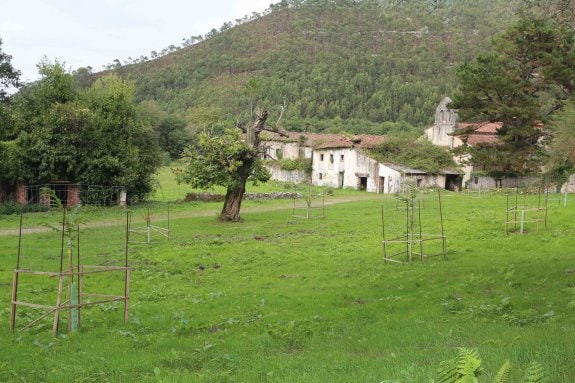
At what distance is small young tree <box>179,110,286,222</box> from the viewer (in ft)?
102

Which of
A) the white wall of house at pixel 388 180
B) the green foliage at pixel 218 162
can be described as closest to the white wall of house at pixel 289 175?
the white wall of house at pixel 388 180

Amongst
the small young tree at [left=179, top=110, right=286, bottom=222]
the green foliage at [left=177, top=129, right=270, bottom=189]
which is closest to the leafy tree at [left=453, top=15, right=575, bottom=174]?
the small young tree at [left=179, top=110, right=286, bottom=222]

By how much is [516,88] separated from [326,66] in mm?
100010

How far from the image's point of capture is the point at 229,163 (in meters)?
31.4

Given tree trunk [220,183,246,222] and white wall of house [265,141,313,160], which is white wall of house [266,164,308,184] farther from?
tree trunk [220,183,246,222]

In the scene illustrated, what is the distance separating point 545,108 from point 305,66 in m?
94.5

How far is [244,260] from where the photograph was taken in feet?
66.4

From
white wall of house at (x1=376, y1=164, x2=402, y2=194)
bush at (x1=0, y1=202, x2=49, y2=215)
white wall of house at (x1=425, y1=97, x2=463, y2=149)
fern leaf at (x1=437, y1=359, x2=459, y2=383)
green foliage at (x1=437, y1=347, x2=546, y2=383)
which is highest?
white wall of house at (x1=425, y1=97, x2=463, y2=149)

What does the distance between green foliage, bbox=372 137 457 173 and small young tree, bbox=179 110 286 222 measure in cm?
3062

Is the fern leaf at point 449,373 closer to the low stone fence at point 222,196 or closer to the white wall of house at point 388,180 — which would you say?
the low stone fence at point 222,196

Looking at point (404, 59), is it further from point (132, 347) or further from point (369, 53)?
point (132, 347)

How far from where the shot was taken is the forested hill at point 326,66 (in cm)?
12350

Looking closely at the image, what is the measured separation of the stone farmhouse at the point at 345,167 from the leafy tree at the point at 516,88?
8571 mm

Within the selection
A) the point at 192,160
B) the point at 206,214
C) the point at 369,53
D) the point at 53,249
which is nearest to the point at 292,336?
the point at 53,249
